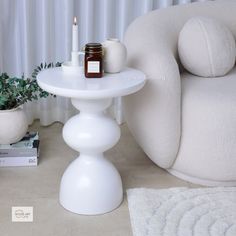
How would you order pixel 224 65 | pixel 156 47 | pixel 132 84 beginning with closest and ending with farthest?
1. pixel 132 84
2. pixel 156 47
3. pixel 224 65

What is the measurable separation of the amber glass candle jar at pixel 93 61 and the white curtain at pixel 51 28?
0.89 metres

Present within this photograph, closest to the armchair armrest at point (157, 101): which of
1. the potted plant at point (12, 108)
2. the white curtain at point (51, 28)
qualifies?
the potted plant at point (12, 108)

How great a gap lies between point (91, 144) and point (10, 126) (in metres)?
0.59

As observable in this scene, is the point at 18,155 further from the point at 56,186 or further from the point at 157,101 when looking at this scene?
the point at 157,101

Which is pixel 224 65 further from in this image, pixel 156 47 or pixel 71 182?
pixel 71 182

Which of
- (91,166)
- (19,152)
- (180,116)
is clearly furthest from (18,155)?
(180,116)

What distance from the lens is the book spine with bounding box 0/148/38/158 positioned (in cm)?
212

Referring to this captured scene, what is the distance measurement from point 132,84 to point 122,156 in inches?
27.9

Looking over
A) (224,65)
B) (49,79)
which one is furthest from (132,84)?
(224,65)

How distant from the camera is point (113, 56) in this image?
5.79ft

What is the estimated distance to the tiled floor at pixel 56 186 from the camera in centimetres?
166

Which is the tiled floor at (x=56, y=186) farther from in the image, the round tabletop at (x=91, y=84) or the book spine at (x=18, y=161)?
the round tabletop at (x=91, y=84)

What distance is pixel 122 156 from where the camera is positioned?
7.48 feet

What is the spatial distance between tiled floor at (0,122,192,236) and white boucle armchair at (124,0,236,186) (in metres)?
0.15
